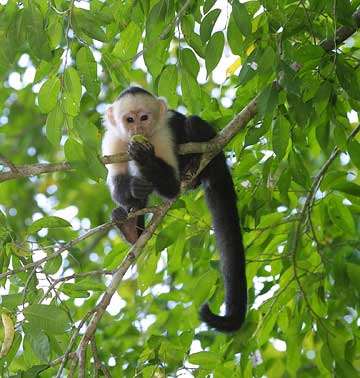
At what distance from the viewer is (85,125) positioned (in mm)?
2139

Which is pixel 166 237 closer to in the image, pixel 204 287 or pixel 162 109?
pixel 204 287

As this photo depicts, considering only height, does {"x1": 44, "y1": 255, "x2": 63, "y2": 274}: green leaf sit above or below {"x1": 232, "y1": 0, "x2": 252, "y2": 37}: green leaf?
below

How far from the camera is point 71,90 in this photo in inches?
88.7

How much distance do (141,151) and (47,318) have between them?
1.29 metres

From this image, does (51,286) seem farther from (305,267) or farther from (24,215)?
(24,215)

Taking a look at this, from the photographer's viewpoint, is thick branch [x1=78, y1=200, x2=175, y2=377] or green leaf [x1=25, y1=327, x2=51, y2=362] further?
thick branch [x1=78, y1=200, x2=175, y2=377]

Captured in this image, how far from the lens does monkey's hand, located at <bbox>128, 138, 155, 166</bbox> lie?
3.08 meters

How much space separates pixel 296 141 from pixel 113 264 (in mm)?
943

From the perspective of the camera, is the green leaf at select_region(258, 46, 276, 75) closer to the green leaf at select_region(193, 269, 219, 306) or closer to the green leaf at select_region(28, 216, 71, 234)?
the green leaf at select_region(28, 216, 71, 234)

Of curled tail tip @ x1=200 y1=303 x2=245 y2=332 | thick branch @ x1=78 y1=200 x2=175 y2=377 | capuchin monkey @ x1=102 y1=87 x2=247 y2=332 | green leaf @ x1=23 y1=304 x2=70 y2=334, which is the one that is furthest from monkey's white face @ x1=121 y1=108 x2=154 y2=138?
green leaf @ x1=23 y1=304 x2=70 y2=334

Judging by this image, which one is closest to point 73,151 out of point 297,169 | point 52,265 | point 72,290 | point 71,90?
point 71,90

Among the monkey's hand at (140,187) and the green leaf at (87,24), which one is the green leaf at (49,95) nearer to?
the green leaf at (87,24)

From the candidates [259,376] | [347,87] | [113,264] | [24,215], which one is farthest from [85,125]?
[24,215]

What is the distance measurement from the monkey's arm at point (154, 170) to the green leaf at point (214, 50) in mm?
876
